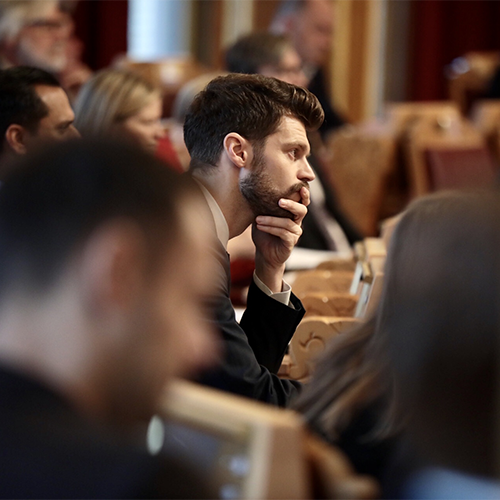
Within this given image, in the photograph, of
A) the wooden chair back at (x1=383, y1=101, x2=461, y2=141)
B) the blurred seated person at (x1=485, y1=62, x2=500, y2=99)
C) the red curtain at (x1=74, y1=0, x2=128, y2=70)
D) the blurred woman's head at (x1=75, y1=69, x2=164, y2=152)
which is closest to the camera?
the blurred woman's head at (x1=75, y1=69, x2=164, y2=152)

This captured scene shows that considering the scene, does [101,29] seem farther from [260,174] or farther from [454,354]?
[454,354]

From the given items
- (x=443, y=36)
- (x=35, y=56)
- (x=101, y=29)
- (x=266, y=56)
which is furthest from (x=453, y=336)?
(x=443, y=36)

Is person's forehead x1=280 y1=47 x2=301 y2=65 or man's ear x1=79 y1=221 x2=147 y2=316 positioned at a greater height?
man's ear x1=79 y1=221 x2=147 y2=316

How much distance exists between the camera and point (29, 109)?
229cm

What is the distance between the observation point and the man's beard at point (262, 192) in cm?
187

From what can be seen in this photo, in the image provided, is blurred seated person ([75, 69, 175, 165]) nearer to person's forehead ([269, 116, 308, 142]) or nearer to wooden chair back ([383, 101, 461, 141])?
person's forehead ([269, 116, 308, 142])

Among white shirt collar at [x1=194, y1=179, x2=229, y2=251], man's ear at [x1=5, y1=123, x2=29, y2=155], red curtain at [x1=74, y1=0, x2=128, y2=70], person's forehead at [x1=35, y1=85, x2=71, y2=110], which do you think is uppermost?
person's forehead at [x1=35, y1=85, x2=71, y2=110]

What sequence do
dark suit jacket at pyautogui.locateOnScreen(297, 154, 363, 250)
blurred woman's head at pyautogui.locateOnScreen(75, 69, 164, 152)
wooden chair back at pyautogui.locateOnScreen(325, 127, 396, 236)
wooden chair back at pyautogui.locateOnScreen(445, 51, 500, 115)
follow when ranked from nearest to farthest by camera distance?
blurred woman's head at pyautogui.locateOnScreen(75, 69, 164, 152) < dark suit jacket at pyautogui.locateOnScreen(297, 154, 363, 250) < wooden chair back at pyautogui.locateOnScreen(325, 127, 396, 236) < wooden chair back at pyautogui.locateOnScreen(445, 51, 500, 115)

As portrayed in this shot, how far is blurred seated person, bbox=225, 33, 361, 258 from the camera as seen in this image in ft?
11.7

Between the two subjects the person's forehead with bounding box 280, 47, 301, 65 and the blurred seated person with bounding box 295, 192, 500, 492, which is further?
the person's forehead with bounding box 280, 47, 301, 65

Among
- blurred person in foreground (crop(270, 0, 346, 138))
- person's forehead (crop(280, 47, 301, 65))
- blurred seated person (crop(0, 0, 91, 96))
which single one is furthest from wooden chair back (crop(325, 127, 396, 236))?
blurred seated person (crop(0, 0, 91, 96))

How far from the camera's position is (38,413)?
0.69 m

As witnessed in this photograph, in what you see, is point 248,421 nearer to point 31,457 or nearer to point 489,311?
point 31,457

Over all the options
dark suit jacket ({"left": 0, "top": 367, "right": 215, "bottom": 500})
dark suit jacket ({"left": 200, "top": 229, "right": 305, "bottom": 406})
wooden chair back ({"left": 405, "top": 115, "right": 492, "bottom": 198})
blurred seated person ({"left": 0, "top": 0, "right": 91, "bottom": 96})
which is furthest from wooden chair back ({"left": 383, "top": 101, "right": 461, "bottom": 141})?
dark suit jacket ({"left": 0, "top": 367, "right": 215, "bottom": 500})
